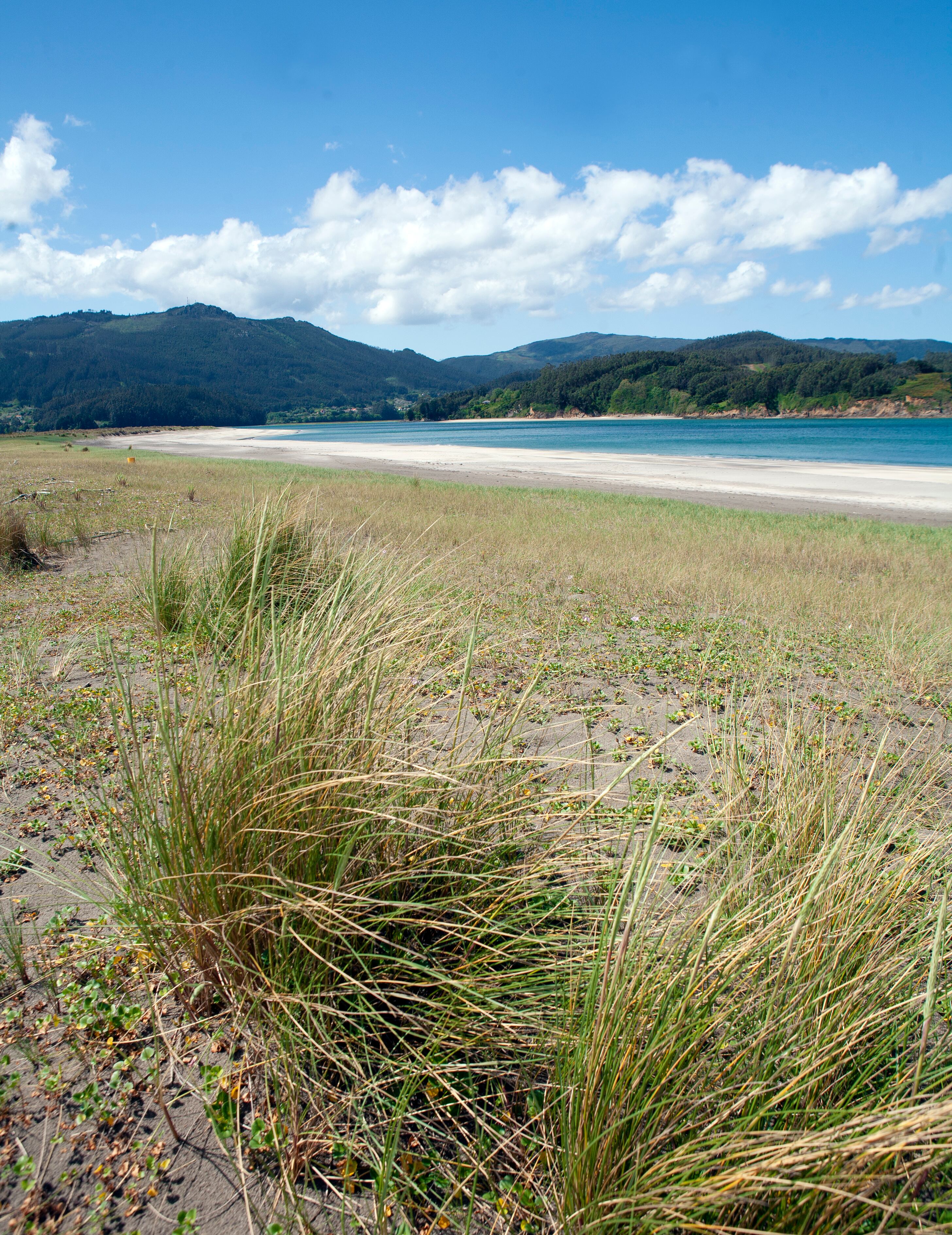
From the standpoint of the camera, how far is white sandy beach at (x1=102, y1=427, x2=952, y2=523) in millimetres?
22766

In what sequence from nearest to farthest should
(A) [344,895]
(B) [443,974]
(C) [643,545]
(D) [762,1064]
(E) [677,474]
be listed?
(D) [762,1064] < (A) [344,895] < (B) [443,974] < (C) [643,545] < (E) [677,474]

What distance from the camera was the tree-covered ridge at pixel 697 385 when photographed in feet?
402

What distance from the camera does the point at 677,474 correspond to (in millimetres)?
33656

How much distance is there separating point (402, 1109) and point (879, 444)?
73888 millimetres

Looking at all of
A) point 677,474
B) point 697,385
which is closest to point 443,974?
point 677,474

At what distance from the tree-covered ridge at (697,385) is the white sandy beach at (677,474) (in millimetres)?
91950

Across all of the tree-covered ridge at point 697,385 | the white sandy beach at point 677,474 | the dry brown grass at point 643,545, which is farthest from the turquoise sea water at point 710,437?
the dry brown grass at point 643,545

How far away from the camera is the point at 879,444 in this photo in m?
61.5

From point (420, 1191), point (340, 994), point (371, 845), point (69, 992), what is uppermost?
point (371, 845)

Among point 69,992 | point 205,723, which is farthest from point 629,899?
point 69,992

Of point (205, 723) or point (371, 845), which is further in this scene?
point (205, 723)

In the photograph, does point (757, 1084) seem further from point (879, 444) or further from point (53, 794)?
point (879, 444)

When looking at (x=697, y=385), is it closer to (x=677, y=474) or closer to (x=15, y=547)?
(x=677, y=474)

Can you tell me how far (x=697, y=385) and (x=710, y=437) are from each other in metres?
71.7
